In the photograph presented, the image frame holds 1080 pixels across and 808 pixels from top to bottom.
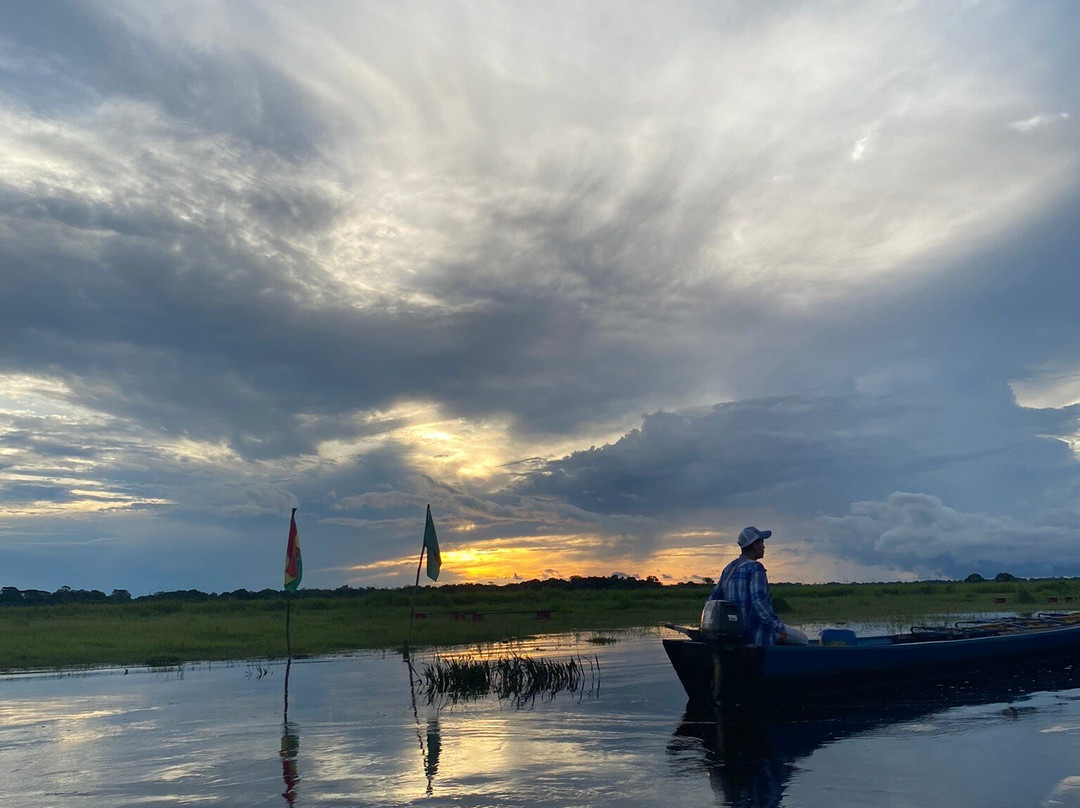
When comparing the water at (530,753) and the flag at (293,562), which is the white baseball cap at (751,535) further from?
the flag at (293,562)

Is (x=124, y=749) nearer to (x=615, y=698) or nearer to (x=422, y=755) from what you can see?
(x=422, y=755)

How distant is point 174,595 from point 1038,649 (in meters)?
81.1

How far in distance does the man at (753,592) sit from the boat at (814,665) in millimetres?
235

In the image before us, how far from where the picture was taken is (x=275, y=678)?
72.6ft

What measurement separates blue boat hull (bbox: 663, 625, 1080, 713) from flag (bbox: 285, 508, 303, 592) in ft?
33.0

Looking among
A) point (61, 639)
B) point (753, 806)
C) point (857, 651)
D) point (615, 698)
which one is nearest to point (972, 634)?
point (857, 651)

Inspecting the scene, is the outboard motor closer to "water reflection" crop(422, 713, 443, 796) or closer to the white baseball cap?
the white baseball cap

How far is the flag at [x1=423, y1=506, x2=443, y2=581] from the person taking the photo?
1972 cm

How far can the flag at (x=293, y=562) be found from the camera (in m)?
21.0

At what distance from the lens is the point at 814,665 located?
13922mm

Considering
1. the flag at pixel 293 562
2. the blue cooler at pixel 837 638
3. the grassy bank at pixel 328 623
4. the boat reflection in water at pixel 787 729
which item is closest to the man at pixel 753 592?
the boat reflection in water at pixel 787 729

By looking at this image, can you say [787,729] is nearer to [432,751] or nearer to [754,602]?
[754,602]

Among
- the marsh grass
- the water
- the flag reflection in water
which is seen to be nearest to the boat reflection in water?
the water

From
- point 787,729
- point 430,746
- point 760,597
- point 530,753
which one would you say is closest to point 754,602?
point 760,597
